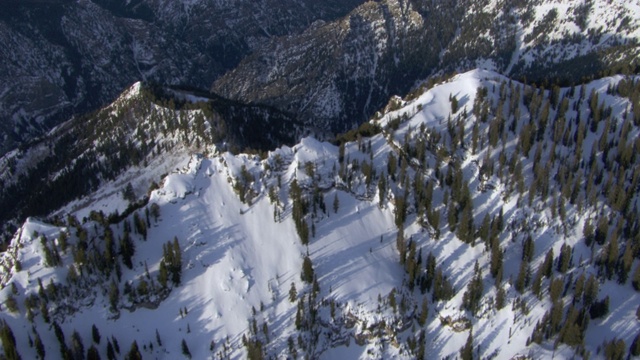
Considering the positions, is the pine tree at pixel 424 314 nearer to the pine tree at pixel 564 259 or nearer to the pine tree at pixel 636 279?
the pine tree at pixel 564 259

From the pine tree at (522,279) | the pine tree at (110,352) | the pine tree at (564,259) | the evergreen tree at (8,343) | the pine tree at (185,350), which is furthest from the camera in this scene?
the pine tree at (564,259)

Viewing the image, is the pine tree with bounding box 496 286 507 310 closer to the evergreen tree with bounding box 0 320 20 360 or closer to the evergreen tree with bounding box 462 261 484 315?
the evergreen tree with bounding box 462 261 484 315

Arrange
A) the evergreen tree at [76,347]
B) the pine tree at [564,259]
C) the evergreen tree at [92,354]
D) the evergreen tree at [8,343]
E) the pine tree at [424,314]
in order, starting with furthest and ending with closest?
the pine tree at [564,259] → the pine tree at [424,314] → the evergreen tree at [92,354] → the evergreen tree at [76,347] → the evergreen tree at [8,343]

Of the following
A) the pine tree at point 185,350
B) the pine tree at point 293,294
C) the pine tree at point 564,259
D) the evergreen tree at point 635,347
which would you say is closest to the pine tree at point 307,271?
the pine tree at point 293,294

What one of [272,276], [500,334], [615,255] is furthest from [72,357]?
[615,255]

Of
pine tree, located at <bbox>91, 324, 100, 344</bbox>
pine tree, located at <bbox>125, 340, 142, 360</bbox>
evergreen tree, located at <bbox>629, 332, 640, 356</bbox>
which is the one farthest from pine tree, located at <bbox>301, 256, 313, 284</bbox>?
evergreen tree, located at <bbox>629, 332, 640, 356</bbox>

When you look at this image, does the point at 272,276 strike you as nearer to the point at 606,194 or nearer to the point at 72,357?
the point at 72,357

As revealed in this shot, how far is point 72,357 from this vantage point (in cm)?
9550

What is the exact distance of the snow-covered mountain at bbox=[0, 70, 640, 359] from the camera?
102062 mm

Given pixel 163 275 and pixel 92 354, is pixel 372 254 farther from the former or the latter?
pixel 92 354

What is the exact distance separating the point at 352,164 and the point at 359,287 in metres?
33.5

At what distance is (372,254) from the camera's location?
116312 millimetres

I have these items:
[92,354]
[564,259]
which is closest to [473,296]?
[564,259]

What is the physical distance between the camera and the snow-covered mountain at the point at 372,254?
335ft
